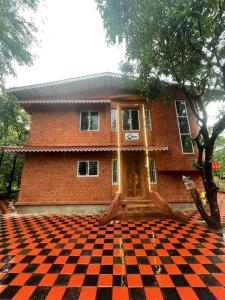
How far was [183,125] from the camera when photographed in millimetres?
10914

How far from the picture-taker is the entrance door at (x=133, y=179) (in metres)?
10.8

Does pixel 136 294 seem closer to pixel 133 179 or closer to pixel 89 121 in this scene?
pixel 133 179

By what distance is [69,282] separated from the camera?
3445 millimetres

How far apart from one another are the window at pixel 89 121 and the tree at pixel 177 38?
4.40 metres

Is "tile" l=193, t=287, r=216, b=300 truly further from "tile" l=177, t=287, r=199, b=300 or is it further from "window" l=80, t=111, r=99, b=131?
"window" l=80, t=111, r=99, b=131

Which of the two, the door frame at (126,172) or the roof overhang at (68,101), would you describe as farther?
the door frame at (126,172)

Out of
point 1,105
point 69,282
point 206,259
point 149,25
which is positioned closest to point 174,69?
point 149,25

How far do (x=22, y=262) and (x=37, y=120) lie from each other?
28.7 feet

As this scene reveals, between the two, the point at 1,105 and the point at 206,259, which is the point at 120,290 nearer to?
the point at 206,259

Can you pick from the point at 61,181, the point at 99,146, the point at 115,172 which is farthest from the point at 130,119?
the point at 61,181

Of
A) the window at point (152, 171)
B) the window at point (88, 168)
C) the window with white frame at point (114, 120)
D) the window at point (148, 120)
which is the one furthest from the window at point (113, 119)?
the window at point (152, 171)

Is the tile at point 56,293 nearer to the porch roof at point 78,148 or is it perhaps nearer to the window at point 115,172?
the porch roof at point 78,148

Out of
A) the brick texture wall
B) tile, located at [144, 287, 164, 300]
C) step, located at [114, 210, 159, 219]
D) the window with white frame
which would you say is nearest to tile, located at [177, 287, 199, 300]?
tile, located at [144, 287, 164, 300]

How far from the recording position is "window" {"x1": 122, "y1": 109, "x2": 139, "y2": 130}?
11.4 metres
